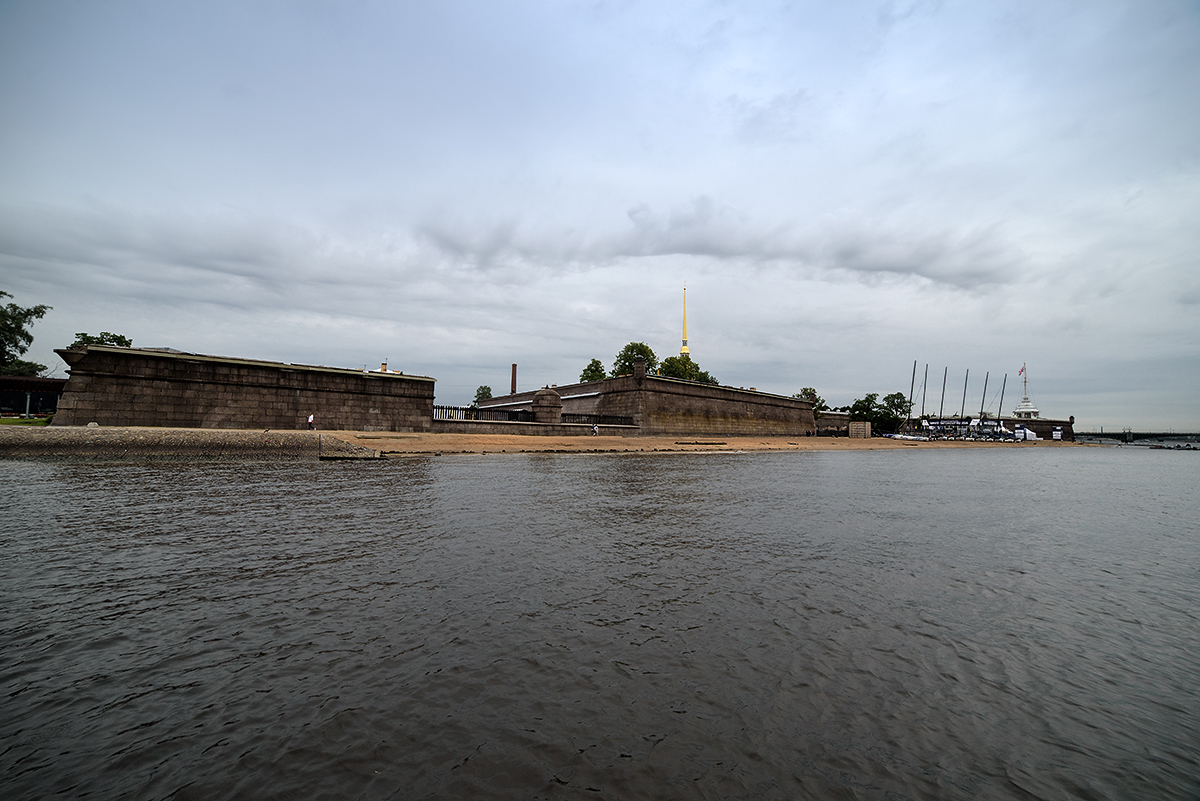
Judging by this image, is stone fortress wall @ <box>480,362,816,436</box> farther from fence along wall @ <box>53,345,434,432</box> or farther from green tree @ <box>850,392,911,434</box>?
green tree @ <box>850,392,911,434</box>

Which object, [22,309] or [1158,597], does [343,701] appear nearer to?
[1158,597]

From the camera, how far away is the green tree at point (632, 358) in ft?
224

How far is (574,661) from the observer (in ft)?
14.7

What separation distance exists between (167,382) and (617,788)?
99.3ft

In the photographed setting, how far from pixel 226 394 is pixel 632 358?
49.0m

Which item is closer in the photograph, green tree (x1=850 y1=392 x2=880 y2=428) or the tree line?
the tree line

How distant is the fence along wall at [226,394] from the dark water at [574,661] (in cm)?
1749

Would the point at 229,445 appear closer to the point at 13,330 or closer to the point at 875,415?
the point at 13,330

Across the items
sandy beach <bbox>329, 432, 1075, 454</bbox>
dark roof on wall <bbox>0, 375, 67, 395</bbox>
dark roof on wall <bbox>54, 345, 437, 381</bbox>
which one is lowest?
sandy beach <bbox>329, 432, 1075, 454</bbox>

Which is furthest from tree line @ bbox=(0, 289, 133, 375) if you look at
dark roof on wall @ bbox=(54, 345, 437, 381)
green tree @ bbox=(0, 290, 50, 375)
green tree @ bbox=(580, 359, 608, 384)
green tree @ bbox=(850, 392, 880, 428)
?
green tree @ bbox=(850, 392, 880, 428)

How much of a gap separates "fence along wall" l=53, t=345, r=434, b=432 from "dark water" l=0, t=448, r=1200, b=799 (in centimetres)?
1749

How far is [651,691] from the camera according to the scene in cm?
403

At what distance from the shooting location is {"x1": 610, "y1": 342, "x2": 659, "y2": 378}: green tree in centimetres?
6831

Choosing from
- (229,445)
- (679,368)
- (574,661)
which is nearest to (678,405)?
(679,368)
